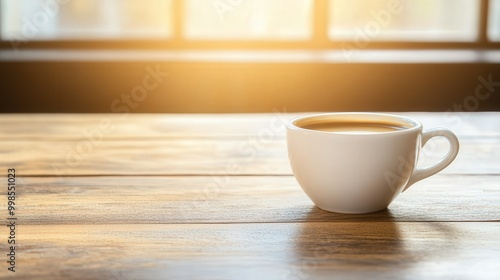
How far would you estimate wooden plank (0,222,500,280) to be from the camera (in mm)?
457

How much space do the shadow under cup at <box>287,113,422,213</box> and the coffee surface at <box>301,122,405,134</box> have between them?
22 mm

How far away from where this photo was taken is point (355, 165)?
1.82ft

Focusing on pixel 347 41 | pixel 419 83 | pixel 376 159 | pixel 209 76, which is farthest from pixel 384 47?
pixel 376 159

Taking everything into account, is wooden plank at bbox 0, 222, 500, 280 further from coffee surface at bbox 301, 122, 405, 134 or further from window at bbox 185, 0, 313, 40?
window at bbox 185, 0, 313, 40

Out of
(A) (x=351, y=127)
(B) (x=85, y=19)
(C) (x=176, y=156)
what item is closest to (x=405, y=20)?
(B) (x=85, y=19)

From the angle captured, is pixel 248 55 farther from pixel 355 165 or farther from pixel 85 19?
pixel 355 165

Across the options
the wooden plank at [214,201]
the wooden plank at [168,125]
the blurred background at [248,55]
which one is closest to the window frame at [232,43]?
the blurred background at [248,55]

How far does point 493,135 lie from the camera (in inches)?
35.4

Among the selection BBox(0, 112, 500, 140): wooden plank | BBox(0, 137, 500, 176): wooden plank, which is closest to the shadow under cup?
BBox(0, 137, 500, 176): wooden plank

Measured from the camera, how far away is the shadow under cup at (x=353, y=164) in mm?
550

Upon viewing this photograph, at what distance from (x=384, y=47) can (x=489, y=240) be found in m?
2.09

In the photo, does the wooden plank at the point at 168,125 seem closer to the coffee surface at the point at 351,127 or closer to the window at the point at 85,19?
the coffee surface at the point at 351,127

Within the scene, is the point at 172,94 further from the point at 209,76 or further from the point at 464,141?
the point at 464,141

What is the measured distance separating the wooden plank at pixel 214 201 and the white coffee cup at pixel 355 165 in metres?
0.02
